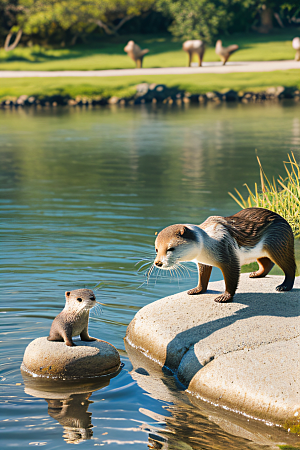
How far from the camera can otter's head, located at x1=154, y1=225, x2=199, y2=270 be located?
5.72 meters

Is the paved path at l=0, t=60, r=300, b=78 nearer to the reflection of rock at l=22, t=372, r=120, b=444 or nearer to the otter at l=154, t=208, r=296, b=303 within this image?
the otter at l=154, t=208, r=296, b=303

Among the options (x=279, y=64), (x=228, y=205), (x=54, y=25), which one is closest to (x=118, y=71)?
(x=279, y=64)

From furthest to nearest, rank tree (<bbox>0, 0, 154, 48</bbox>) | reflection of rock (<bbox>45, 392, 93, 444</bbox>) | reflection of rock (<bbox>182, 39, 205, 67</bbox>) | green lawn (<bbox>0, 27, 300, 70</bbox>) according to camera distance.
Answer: tree (<bbox>0, 0, 154, 48</bbox>), green lawn (<bbox>0, 27, 300, 70</bbox>), reflection of rock (<bbox>182, 39, 205, 67</bbox>), reflection of rock (<bbox>45, 392, 93, 444</bbox>)

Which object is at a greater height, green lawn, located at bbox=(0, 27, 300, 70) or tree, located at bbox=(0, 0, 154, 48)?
tree, located at bbox=(0, 0, 154, 48)

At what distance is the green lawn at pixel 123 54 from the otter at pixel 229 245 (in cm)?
3847

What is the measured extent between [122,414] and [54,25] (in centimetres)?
5211

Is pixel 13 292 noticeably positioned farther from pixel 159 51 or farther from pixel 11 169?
pixel 159 51

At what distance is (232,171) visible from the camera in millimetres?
18156

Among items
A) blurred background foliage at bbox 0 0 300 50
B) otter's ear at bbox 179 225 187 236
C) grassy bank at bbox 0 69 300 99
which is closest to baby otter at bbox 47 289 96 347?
otter's ear at bbox 179 225 187 236

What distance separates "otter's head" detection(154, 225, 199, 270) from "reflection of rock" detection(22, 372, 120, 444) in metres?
1.30

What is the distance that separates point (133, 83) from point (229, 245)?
31363 millimetres

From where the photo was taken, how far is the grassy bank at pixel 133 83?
35688mm

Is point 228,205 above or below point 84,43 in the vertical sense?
below

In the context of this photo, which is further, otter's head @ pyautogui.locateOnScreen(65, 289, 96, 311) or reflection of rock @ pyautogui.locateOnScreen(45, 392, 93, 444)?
otter's head @ pyautogui.locateOnScreen(65, 289, 96, 311)
